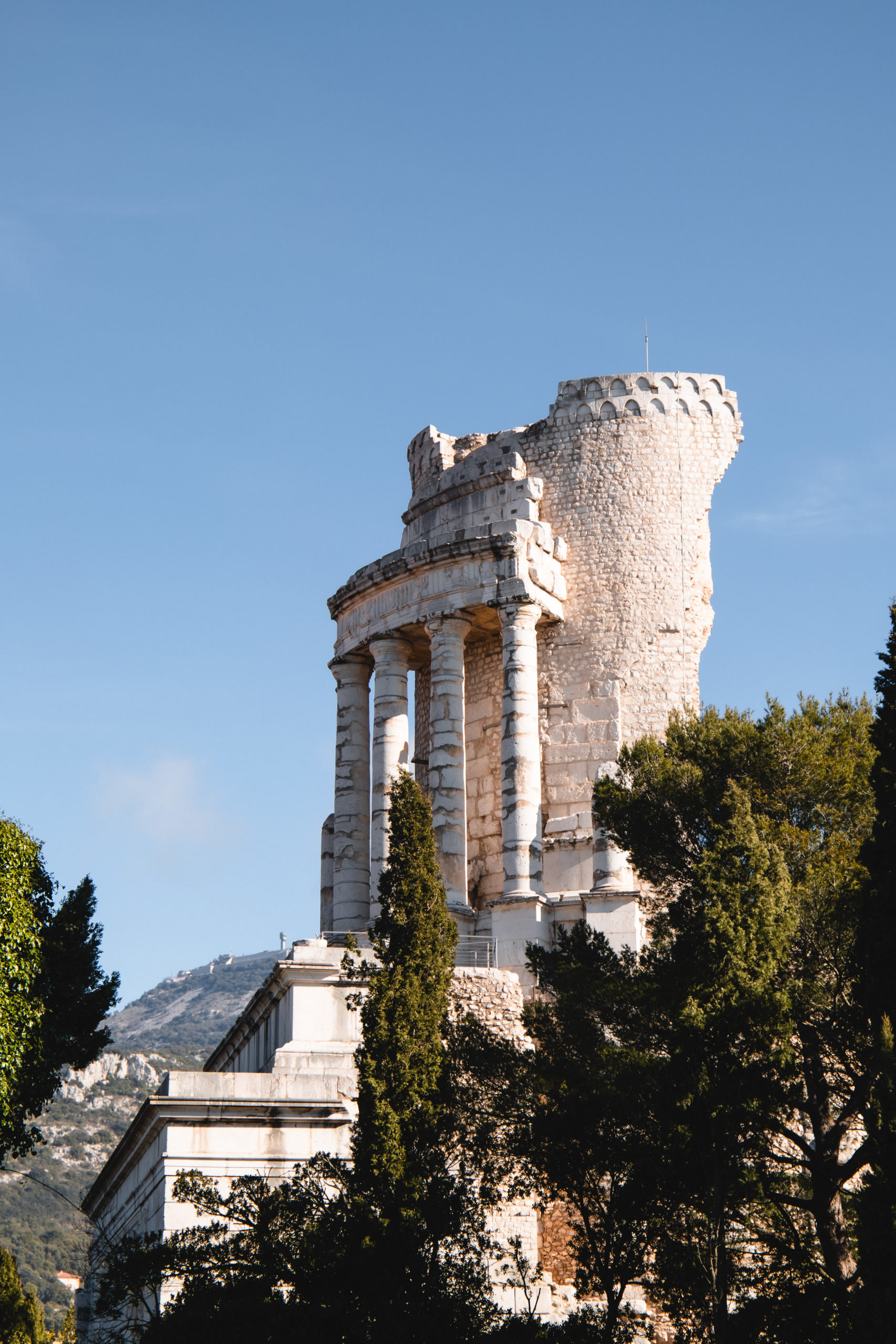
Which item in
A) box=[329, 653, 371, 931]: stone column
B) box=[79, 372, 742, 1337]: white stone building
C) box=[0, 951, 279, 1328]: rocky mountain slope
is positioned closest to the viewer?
box=[79, 372, 742, 1337]: white stone building

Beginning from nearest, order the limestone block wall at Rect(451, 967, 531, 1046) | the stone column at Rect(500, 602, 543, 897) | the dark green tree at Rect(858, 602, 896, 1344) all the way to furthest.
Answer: the dark green tree at Rect(858, 602, 896, 1344), the limestone block wall at Rect(451, 967, 531, 1046), the stone column at Rect(500, 602, 543, 897)

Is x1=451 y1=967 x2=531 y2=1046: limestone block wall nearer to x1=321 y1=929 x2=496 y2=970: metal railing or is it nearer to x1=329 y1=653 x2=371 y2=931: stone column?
x1=321 y1=929 x2=496 y2=970: metal railing

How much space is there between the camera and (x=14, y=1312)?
2366 centimetres

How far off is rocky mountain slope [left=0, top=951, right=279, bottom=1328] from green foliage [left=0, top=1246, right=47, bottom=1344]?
24208mm

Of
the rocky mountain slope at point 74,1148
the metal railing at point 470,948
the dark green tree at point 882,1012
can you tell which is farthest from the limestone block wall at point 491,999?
the rocky mountain slope at point 74,1148

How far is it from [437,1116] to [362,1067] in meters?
0.99

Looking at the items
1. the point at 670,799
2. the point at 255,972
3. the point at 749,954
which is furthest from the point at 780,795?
the point at 255,972

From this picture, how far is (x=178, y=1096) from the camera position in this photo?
20047mm

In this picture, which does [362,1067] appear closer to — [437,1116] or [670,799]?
[437,1116]

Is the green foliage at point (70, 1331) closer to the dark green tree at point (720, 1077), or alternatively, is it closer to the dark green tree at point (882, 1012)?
the dark green tree at point (720, 1077)

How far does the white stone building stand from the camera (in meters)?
29.8

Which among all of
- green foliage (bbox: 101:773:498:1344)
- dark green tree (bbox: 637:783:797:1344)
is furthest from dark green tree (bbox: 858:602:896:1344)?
green foliage (bbox: 101:773:498:1344)

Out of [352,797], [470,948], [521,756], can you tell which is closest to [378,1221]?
[470,948]

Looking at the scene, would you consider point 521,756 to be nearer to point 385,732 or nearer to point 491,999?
point 385,732
